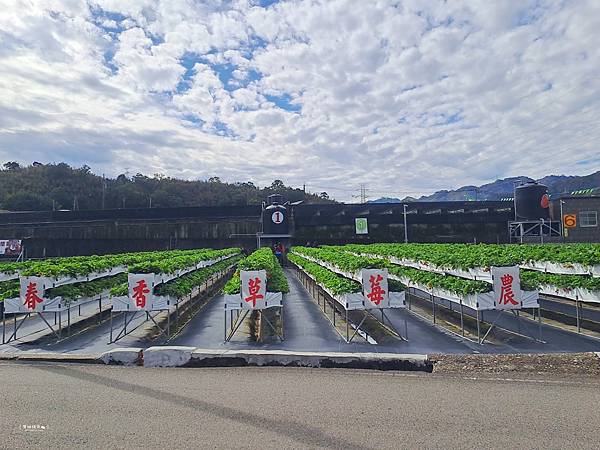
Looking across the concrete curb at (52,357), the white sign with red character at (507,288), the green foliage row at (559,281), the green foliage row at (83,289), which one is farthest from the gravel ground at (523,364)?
the green foliage row at (83,289)

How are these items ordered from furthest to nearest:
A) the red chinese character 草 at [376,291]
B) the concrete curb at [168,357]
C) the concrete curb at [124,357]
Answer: the red chinese character 草 at [376,291], the concrete curb at [124,357], the concrete curb at [168,357]

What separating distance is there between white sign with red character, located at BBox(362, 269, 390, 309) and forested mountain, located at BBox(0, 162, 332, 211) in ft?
211

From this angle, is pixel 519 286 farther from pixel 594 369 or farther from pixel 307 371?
pixel 307 371

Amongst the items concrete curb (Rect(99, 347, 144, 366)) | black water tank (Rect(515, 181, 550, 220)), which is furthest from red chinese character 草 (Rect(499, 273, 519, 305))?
black water tank (Rect(515, 181, 550, 220))

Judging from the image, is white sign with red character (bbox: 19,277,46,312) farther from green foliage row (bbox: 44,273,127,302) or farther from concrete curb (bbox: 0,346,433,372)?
concrete curb (bbox: 0,346,433,372)

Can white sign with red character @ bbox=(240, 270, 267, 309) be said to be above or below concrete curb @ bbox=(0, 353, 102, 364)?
above

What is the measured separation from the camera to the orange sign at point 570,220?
106 feet

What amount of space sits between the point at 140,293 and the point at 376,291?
540 centimetres

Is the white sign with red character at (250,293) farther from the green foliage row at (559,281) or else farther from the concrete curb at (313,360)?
the green foliage row at (559,281)

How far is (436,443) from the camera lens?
13.4 ft

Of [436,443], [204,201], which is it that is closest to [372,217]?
[436,443]

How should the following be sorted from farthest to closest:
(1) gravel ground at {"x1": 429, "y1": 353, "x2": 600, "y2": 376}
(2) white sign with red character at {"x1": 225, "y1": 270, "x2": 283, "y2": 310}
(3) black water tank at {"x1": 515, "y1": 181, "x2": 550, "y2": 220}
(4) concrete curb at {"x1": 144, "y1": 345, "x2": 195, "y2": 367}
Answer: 1. (3) black water tank at {"x1": 515, "y1": 181, "x2": 550, "y2": 220}
2. (2) white sign with red character at {"x1": 225, "y1": 270, "x2": 283, "y2": 310}
3. (4) concrete curb at {"x1": 144, "y1": 345, "x2": 195, "y2": 367}
4. (1) gravel ground at {"x1": 429, "y1": 353, "x2": 600, "y2": 376}

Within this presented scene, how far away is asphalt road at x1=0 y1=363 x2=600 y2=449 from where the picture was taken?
4.16 m

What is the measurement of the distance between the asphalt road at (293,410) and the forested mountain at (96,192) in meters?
67.2
